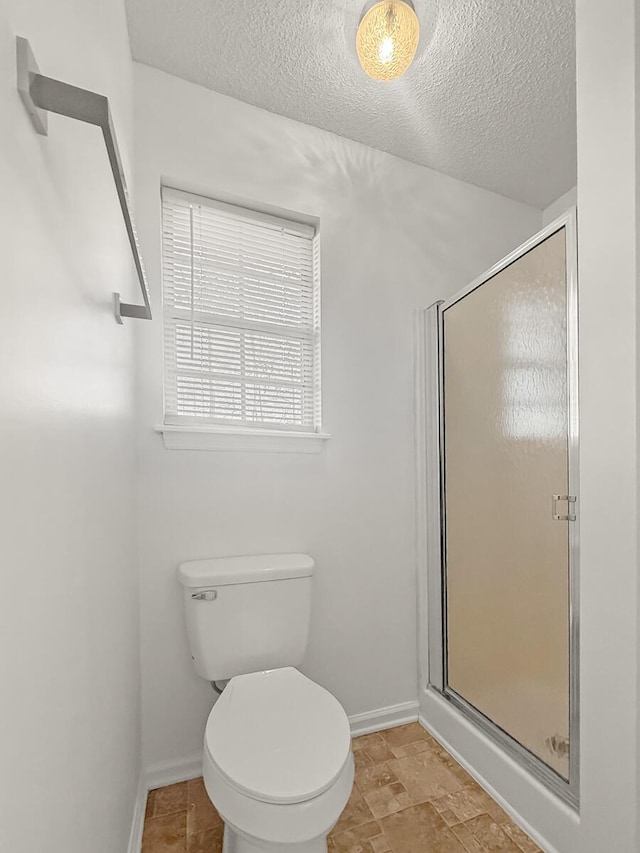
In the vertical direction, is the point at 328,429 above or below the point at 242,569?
above

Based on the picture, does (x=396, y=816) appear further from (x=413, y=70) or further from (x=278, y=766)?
(x=413, y=70)

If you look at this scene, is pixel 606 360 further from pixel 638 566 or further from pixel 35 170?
pixel 35 170

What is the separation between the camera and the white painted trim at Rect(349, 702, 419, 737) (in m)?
1.82

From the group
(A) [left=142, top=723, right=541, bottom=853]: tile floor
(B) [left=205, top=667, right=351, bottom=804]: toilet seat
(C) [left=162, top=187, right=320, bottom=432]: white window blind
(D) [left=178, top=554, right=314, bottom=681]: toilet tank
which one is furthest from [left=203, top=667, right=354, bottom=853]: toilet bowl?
→ (C) [left=162, top=187, right=320, bottom=432]: white window blind

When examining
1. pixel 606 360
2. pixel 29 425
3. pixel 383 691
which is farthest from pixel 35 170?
pixel 383 691

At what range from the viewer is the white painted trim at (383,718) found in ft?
5.96

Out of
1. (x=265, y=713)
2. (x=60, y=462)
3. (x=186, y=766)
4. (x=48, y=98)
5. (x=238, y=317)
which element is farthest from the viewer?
(x=238, y=317)

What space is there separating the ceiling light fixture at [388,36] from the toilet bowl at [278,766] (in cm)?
188

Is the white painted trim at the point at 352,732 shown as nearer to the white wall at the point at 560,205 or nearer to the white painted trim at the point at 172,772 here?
the white painted trim at the point at 172,772

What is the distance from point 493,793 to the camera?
4.87 ft

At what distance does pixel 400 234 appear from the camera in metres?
2.00

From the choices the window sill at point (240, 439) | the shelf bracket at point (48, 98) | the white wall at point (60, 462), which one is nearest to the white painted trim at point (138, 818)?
the white wall at point (60, 462)

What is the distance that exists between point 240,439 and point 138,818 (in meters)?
1.16

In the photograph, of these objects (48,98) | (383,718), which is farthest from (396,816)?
(48,98)
